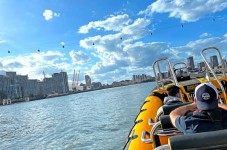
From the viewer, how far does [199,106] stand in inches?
101

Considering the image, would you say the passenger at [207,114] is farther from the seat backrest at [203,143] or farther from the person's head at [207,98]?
the seat backrest at [203,143]

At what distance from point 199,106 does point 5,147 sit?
46.4 ft

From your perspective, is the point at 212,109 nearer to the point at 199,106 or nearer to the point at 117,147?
the point at 199,106

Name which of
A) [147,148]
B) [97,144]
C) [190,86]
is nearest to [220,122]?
[147,148]

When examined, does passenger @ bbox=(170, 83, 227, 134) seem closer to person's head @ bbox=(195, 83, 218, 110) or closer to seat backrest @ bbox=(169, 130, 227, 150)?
person's head @ bbox=(195, 83, 218, 110)

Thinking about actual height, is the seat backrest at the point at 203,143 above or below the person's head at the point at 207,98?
below

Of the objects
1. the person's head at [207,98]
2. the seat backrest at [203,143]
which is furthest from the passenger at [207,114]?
the seat backrest at [203,143]

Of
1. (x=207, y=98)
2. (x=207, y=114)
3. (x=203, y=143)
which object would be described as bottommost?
(x=203, y=143)

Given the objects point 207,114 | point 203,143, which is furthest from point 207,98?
point 203,143

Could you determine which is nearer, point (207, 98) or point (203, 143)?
point (203, 143)

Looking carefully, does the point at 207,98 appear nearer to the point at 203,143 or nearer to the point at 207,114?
the point at 207,114

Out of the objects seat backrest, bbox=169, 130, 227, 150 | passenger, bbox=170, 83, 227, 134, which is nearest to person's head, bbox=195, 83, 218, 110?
passenger, bbox=170, 83, 227, 134

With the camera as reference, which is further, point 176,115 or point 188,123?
point 176,115

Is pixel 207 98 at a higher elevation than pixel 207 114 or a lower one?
higher
